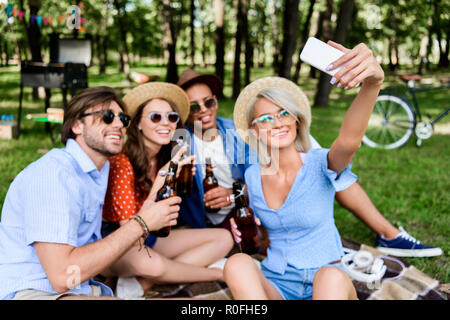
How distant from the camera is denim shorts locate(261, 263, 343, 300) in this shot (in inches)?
95.8

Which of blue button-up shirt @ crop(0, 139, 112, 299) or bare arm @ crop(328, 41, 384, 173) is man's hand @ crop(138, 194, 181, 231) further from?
bare arm @ crop(328, 41, 384, 173)

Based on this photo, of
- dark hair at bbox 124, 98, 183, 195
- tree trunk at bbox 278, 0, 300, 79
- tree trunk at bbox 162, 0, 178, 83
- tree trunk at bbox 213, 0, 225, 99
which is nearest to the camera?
dark hair at bbox 124, 98, 183, 195

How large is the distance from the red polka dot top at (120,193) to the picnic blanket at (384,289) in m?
0.75

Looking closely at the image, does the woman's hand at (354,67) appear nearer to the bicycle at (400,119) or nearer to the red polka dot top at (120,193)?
the red polka dot top at (120,193)

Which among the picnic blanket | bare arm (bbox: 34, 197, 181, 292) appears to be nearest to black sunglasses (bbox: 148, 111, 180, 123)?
bare arm (bbox: 34, 197, 181, 292)

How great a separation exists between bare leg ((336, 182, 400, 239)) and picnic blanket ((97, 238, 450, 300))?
0.47 m

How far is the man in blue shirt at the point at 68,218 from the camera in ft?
6.97

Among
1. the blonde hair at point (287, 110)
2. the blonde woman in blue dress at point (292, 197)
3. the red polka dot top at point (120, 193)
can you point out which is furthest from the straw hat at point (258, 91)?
the red polka dot top at point (120, 193)

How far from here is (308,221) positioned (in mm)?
2443

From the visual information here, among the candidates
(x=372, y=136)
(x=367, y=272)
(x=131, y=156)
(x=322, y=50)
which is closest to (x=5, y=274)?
(x=131, y=156)

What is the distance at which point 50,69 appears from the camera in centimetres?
776

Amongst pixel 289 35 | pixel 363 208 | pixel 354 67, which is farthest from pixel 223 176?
pixel 289 35

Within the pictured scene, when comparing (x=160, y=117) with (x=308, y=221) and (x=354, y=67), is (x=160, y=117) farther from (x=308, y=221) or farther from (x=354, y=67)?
(x=354, y=67)
